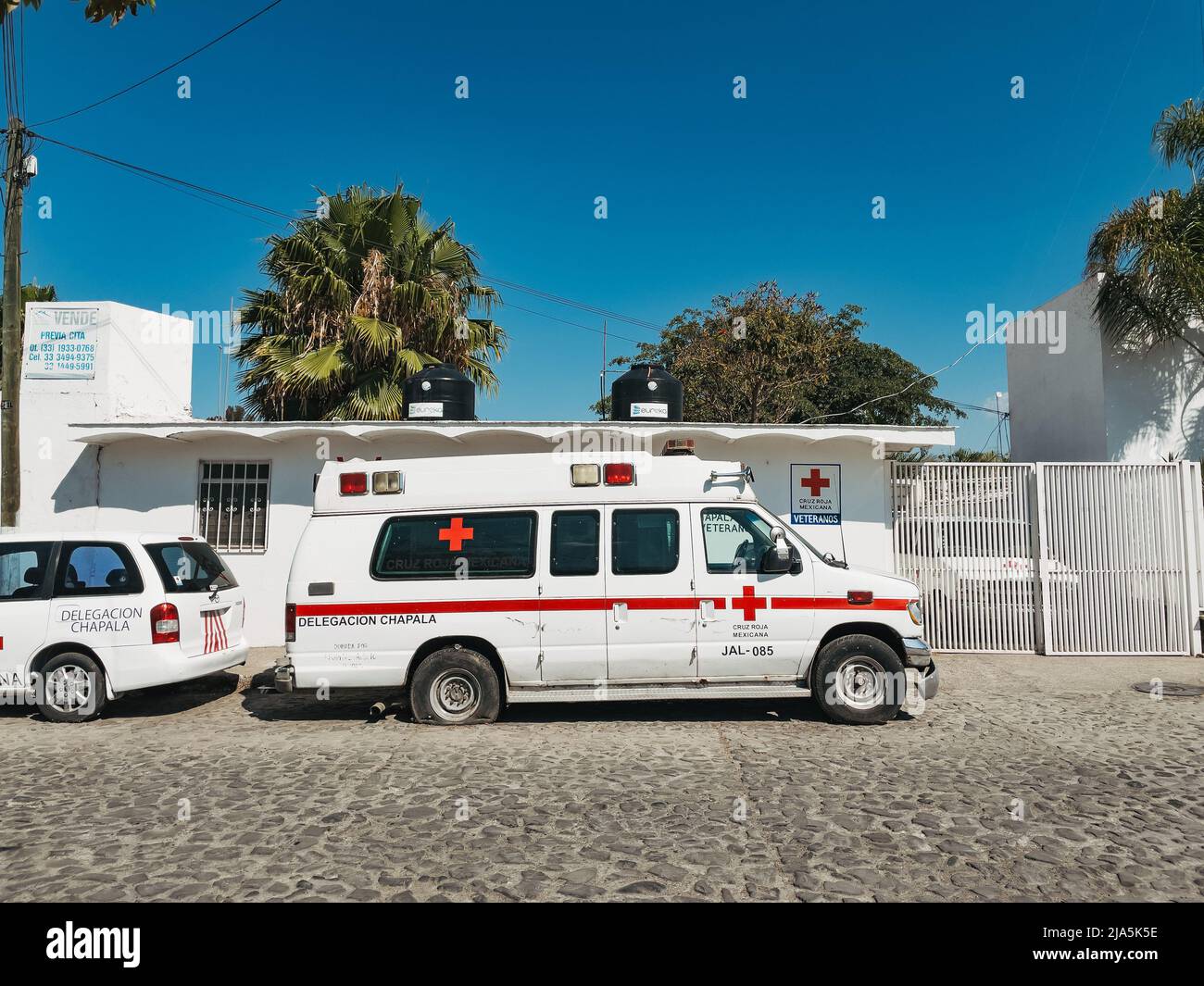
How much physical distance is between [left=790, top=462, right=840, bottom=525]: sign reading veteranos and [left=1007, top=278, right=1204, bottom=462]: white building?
6786mm

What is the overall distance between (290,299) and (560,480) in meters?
10.9

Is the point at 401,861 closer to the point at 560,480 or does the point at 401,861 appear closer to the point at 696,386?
the point at 560,480

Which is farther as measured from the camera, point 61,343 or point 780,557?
point 61,343

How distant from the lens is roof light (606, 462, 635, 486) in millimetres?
7559

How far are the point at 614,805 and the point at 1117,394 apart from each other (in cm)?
1381

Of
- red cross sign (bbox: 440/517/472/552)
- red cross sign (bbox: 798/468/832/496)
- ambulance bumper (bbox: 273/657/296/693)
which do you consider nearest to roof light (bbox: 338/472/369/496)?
red cross sign (bbox: 440/517/472/552)

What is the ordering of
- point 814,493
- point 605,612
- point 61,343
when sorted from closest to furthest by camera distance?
point 605,612, point 814,493, point 61,343

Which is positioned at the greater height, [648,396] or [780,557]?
[648,396]

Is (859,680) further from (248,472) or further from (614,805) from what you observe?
(248,472)

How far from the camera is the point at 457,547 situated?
7480 mm

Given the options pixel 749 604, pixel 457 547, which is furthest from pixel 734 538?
pixel 457 547

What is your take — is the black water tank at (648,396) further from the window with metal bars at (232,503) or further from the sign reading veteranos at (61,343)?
the sign reading veteranos at (61,343)

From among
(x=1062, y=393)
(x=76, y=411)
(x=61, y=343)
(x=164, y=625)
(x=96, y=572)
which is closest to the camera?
(x=164, y=625)
